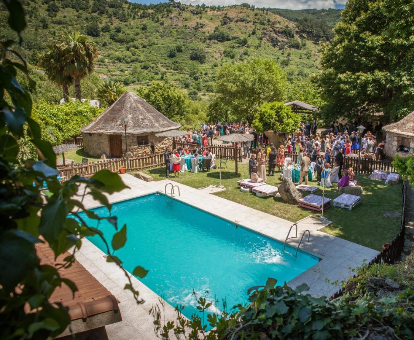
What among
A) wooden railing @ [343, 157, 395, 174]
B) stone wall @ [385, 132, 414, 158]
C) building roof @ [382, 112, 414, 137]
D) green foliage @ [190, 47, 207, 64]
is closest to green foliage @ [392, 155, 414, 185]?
wooden railing @ [343, 157, 395, 174]

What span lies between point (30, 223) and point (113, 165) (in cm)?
2008

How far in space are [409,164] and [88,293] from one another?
25.3 ft

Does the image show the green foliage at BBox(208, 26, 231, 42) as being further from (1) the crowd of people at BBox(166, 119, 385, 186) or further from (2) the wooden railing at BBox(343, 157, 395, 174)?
(2) the wooden railing at BBox(343, 157, 395, 174)

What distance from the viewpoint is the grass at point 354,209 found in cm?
1151

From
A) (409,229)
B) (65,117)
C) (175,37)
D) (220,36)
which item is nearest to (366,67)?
(409,229)

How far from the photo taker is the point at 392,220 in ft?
41.0

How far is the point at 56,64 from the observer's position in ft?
95.1

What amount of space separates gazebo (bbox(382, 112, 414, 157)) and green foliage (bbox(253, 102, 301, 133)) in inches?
233

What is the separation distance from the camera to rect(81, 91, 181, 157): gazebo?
80.4 feet

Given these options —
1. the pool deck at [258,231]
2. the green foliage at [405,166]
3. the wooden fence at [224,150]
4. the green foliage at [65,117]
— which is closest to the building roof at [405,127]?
the wooden fence at [224,150]

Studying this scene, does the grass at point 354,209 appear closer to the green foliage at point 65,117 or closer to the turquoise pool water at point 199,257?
the turquoise pool water at point 199,257

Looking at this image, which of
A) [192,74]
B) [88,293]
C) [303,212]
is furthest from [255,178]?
[192,74]

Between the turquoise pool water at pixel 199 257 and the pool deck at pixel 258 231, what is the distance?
39 centimetres

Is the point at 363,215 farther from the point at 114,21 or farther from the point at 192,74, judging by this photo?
the point at 114,21
